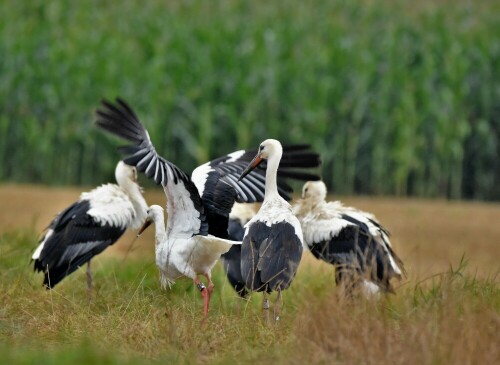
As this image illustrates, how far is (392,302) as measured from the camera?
24.3 feet

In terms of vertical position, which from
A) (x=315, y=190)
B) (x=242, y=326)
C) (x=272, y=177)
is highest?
(x=272, y=177)

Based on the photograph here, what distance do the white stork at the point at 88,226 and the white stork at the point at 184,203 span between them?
872 mm

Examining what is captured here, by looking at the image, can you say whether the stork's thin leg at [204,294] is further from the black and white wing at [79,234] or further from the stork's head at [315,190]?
the stork's head at [315,190]

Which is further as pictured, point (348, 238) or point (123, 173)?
point (123, 173)

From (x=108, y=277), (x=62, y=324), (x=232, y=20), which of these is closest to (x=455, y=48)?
(x=232, y=20)

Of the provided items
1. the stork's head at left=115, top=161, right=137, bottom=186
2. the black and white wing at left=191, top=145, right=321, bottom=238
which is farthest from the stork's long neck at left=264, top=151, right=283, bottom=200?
the stork's head at left=115, top=161, right=137, bottom=186

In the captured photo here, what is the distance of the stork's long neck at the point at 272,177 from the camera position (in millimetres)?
8008

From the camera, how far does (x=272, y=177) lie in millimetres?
8102

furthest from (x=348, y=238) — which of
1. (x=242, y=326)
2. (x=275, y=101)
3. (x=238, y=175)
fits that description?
(x=275, y=101)

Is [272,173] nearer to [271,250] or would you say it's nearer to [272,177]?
[272,177]

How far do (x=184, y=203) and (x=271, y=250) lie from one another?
81 centimetres

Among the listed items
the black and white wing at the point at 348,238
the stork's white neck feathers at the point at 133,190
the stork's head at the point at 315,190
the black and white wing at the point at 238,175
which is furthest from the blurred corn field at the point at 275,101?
the black and white wing at the point at 348,238

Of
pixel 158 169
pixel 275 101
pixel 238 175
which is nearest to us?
pixel 158 169

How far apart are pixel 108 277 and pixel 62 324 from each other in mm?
2431
